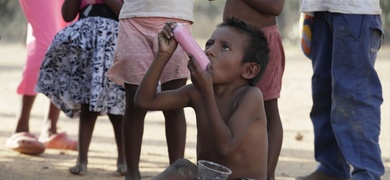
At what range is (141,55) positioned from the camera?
5379mm

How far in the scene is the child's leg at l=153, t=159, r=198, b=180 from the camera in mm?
4195

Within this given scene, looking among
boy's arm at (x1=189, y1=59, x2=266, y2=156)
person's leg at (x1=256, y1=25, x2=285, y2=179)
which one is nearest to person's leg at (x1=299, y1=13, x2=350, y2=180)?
person's leg at (x1=256, y1=25, x2=285, y2=179)

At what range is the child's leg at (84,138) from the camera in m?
6.16

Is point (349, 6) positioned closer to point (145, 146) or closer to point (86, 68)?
point (86, 68)

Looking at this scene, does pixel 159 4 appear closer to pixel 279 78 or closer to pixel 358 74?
pixel 279 78

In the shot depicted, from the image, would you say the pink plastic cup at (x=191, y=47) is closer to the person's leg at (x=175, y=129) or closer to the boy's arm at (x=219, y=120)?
the boy's arm at (x=219, y=120)

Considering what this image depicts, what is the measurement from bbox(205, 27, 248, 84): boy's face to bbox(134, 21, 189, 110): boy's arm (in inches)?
7.8

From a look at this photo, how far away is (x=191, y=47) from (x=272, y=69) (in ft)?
5.09

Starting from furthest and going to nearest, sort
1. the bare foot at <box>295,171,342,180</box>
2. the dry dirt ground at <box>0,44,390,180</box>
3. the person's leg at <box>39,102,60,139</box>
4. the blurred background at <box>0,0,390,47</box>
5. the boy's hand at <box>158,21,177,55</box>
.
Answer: the blurred background at <box>0,0,390,47</box> < the person's leg at <box>39,102,60,139</box> < the dry dirt ground at <box>0,44,390,180</box> < the bare foot at <box>295,171,342,180</box> < the boy's hand at <box>158,21,177,55</box>

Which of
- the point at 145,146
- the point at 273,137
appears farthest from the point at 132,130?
the point at 145,146

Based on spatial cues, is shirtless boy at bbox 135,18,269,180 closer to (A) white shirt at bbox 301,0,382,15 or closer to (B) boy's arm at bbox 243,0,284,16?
(B) boy's arm at bbox 243,0,284,16

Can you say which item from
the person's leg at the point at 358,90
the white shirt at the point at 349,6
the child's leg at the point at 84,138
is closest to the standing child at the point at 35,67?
the child's leg at the point at 84,138

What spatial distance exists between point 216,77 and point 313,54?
1.66 m

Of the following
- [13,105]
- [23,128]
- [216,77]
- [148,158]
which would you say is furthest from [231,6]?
[13,105]
